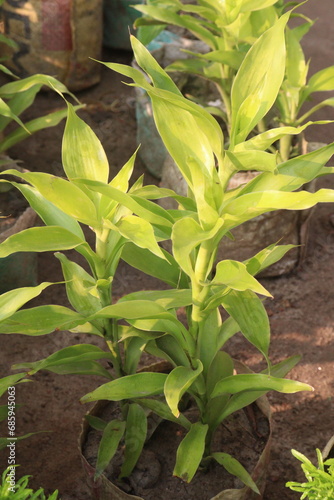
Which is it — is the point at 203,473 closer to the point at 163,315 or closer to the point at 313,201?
the point at 163,315

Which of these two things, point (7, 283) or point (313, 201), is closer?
point (313, 201)

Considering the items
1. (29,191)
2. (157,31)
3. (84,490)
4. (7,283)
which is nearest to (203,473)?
(84,490)

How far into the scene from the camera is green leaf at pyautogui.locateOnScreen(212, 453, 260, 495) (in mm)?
1726

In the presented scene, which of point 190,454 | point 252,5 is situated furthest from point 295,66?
point 190,454

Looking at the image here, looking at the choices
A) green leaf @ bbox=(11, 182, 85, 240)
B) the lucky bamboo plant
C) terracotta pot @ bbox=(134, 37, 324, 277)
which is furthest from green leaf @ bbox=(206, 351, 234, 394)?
the lucky bamboo plant

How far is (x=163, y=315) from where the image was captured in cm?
162

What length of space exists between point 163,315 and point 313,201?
1.47ft

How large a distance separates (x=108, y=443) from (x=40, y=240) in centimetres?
57

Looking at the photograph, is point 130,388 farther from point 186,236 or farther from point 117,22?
point 117,22

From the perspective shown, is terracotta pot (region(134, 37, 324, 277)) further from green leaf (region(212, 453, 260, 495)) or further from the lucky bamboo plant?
green leaf (region(212, 453, 260, 495))

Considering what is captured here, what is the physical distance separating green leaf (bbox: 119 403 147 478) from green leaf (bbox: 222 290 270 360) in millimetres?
377

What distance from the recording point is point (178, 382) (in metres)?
1.64

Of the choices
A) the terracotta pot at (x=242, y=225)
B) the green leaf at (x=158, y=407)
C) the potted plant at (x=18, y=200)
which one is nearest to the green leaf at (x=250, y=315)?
the green leaf at (x=158, y=407)

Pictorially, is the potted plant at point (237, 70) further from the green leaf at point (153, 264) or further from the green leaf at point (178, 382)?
the green leaf at point (178, 382)
